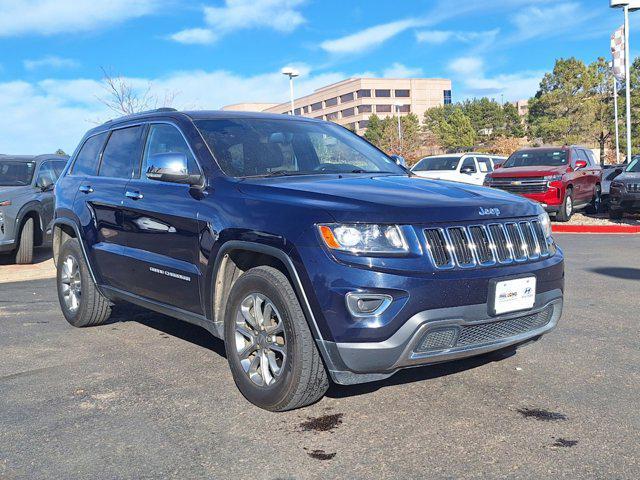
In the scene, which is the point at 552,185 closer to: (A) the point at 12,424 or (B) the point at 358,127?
(A) the point at 12,424

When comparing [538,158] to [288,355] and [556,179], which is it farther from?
[288,355]

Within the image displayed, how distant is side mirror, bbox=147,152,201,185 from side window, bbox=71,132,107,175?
167 centimetres

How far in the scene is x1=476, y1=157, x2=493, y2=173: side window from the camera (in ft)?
63.1

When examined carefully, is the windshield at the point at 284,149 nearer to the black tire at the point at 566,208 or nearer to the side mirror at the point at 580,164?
the black tire at the point at 566,208

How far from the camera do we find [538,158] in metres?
16.5

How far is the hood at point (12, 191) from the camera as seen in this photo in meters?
10.5

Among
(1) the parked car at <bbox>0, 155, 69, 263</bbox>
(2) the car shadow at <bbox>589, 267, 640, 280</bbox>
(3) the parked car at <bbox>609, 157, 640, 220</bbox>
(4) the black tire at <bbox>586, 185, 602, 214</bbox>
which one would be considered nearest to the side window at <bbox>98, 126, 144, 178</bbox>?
(1) the parked car at <bbox>0, 155, 69, 263</bbox>

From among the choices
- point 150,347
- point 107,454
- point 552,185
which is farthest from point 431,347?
point 552,185

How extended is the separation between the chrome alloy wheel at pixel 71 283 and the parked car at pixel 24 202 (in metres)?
4.54

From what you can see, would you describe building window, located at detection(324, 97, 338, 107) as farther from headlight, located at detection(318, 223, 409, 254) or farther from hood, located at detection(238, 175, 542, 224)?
headlight, located at detection(318, 223, 409, 254)

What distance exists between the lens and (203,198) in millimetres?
4098

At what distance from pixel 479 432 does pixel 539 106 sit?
54389mm

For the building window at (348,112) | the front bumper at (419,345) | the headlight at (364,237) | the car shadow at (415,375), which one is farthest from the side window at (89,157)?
the building window at (348,112)

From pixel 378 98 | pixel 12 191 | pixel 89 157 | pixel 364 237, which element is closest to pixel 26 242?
pixel 12 191
